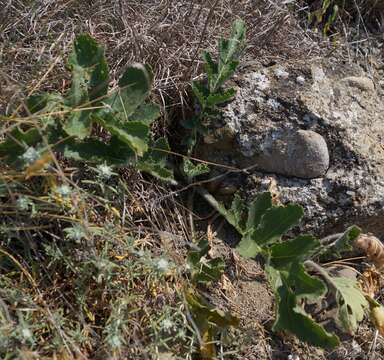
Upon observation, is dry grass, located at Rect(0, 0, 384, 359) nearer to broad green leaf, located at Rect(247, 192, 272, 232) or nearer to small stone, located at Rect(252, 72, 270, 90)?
small stone, located at Rect(252, 72, 270, 90)

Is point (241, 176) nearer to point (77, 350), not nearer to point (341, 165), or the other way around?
point (341, 165)

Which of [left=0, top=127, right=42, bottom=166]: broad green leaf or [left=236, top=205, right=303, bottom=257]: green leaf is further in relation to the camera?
[left=236, top=205, right=303, bottom=257]: green leaf

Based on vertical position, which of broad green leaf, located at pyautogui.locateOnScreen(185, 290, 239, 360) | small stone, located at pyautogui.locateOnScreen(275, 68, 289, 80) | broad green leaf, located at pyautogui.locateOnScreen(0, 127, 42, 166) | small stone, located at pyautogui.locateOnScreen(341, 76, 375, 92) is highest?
broad green leaf, located at pyautogui.locateOnScreen(0, 127, 42, 166)

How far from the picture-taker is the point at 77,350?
186 cm

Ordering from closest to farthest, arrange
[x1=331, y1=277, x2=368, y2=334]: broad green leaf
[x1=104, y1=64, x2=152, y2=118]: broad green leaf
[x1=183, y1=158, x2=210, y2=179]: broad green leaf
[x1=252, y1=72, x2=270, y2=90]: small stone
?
[x1=331, y1=277, x2=368, y2=334]: broad green leaf
[x1=104, y1=64, x2=152, y2=118]: broad green leaf
[x1=183, y1=158, x2=210, y2=179]: broad green leaf
[x1=252, y1=72, x2=270, y2=90]: small stone

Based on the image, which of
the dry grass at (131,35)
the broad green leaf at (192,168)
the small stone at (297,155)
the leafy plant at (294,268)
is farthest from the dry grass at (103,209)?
the small stone at (297,155)

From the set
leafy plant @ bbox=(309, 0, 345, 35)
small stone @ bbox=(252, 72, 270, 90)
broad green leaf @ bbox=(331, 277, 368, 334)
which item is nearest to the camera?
broad green leaf @ bbox=(331, 277, 368, 334)

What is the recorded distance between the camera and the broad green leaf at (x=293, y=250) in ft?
6.90

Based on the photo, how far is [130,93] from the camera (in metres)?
2.22

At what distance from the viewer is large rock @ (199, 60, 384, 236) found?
7.89 ft

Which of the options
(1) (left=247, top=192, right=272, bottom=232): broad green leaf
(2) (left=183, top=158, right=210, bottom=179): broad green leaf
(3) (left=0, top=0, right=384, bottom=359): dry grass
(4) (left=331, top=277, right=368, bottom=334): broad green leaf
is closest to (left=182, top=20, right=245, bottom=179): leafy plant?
(2) (left=183, top=158, right=210, bottom=179): broad green leaf

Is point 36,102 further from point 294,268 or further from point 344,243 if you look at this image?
point 344,243

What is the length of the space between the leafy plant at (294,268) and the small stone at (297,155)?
22 cm

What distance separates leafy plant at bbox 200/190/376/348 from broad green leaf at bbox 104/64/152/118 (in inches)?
19.4
